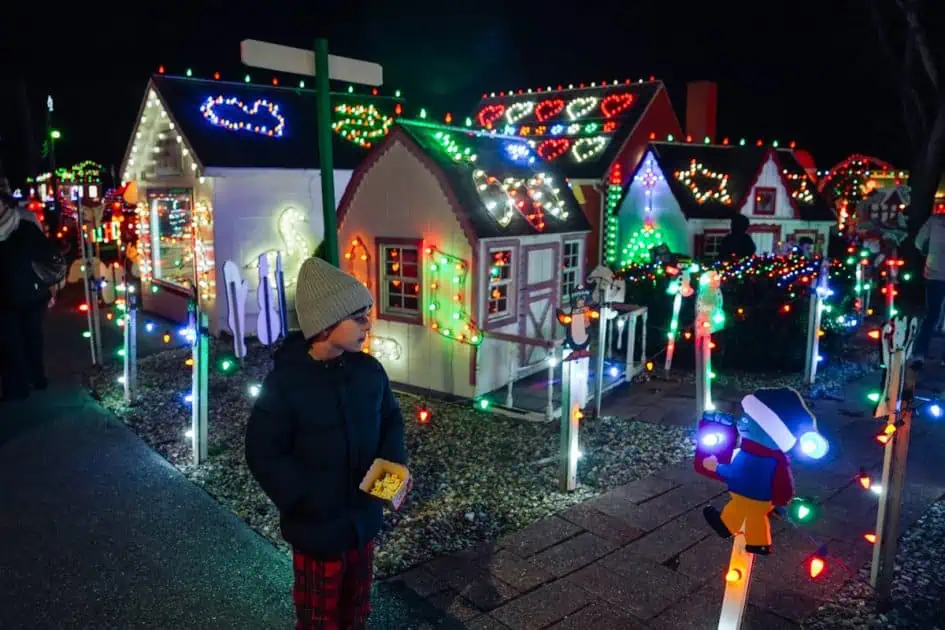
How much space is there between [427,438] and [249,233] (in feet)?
21.5

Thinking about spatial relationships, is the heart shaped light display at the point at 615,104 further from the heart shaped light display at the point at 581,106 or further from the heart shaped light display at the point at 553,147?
the heart shaped light display at the point at 553,147

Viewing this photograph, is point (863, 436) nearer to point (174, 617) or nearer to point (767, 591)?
point (767, 591)

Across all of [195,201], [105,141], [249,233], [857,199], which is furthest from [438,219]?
[105,141]

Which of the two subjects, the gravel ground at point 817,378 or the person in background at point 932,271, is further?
the person in background at point 932,271

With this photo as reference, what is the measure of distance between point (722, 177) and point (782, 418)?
1540 cm

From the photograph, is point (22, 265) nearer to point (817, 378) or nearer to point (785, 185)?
point (817, 378)

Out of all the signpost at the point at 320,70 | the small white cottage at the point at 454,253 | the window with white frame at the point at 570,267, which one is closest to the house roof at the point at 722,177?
the window with white frame at the point at 570,267

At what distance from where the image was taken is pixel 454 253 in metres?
8.66

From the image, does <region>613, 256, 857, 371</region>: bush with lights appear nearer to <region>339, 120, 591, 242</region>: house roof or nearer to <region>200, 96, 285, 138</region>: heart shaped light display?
<region>339, 120, 591, 242</region>: house roof

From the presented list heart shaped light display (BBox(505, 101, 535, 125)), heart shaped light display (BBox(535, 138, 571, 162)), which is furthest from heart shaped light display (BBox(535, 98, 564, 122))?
heart shaped light display (BBox(535, 138, 571, 162))

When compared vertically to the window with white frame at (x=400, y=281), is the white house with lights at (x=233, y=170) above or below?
above

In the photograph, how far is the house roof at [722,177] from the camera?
16609 mm

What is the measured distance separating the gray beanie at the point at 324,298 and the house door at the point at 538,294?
20.2 ft

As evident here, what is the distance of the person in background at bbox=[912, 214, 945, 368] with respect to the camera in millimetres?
9711
